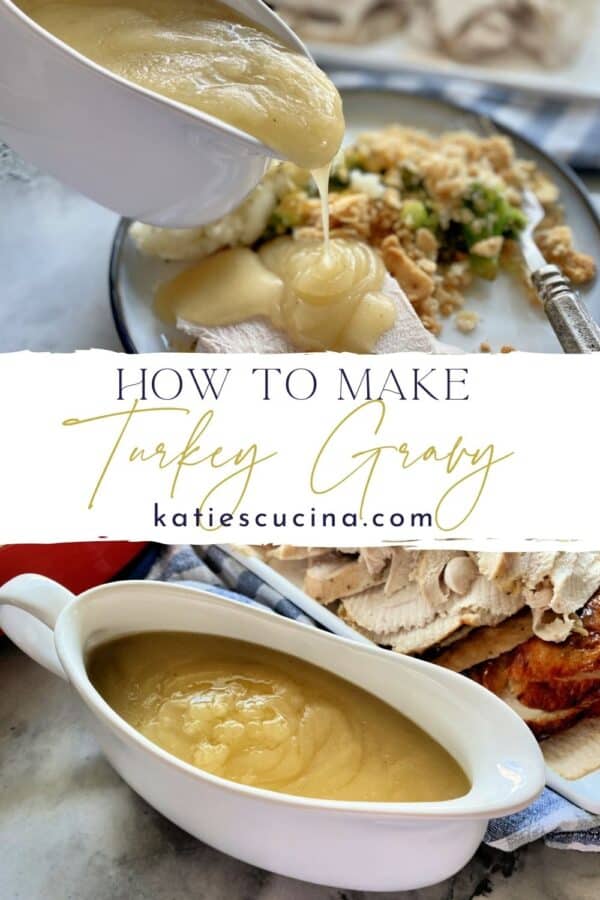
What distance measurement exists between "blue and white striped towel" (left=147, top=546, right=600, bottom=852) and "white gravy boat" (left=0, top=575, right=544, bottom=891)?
0.10 meters

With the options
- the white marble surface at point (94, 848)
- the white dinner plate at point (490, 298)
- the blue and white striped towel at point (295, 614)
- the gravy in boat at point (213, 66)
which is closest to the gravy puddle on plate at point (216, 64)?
the gravy in boat at point (213, 66)

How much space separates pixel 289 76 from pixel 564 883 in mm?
692

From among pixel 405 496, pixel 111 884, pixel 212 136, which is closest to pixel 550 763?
pixel 405 496

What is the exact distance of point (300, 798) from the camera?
0.60 metres

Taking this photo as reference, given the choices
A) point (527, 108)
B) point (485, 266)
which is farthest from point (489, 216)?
point (527, 108)

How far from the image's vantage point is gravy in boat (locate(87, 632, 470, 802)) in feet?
2.14

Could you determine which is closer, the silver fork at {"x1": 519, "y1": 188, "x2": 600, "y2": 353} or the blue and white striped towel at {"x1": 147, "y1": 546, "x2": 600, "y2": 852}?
the blue and white striped towel at {"x1": 147, "y1": 546, "x2": 600, "y2": 852}

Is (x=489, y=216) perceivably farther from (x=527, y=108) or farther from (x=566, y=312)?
(x=527, y=108)

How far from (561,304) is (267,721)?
62cm

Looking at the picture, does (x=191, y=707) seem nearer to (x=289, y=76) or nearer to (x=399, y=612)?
(x=399, y=612)

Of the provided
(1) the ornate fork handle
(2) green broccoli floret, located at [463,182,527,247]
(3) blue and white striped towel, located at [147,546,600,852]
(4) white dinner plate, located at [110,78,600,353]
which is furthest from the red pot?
(2) green broccoli floret, located at [463,182,527,247]

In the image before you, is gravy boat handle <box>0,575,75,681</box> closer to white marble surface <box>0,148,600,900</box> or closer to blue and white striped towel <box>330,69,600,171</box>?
white marble surface <box>0,148,600,900</box>

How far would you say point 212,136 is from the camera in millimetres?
815

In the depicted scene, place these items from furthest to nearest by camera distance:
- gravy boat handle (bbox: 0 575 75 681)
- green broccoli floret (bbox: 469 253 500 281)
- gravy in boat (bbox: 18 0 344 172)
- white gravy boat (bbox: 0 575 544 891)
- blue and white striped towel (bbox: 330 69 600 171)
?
blue and white striped towel (bbox: 330 69 600 171) → green broccoli floret (bbox: 469 253 500 281) → gravy in boat (bbox: 18 0 344 172) → gravy boat handle (bbox: 0 575 75 681) → white gravy boat (bbox: 0 575 544 891)
